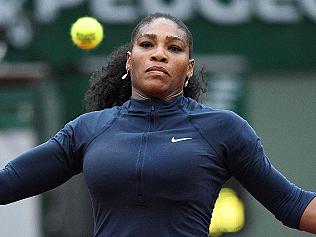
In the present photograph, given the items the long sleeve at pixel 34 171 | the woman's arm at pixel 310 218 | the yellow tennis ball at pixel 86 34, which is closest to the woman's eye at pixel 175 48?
the long sleeve at pixel 34 171

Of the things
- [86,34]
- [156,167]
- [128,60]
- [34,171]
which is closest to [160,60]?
[128,60]

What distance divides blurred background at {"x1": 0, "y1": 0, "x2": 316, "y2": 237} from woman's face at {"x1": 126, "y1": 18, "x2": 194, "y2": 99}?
521 cm

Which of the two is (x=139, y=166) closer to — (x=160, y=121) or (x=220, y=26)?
(x=160, y=121)

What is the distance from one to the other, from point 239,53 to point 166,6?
34.8 inches

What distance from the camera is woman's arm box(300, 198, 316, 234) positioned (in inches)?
171

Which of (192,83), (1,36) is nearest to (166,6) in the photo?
(1,36)

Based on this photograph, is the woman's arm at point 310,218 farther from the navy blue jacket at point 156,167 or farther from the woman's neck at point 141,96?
the woman's neck at point 141,96

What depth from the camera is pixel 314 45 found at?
12023 mm

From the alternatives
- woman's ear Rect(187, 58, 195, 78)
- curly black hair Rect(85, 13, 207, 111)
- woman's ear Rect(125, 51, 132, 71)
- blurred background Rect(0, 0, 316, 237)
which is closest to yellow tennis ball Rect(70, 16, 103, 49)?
curly black hair Rect(85, 13, 207, 111)

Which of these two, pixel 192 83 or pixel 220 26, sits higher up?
pixel 192 83

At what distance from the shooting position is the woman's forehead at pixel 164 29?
4.48m

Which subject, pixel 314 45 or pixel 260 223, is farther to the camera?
pixel 314 45

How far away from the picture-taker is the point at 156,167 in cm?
423

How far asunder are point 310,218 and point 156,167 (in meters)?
0.58
